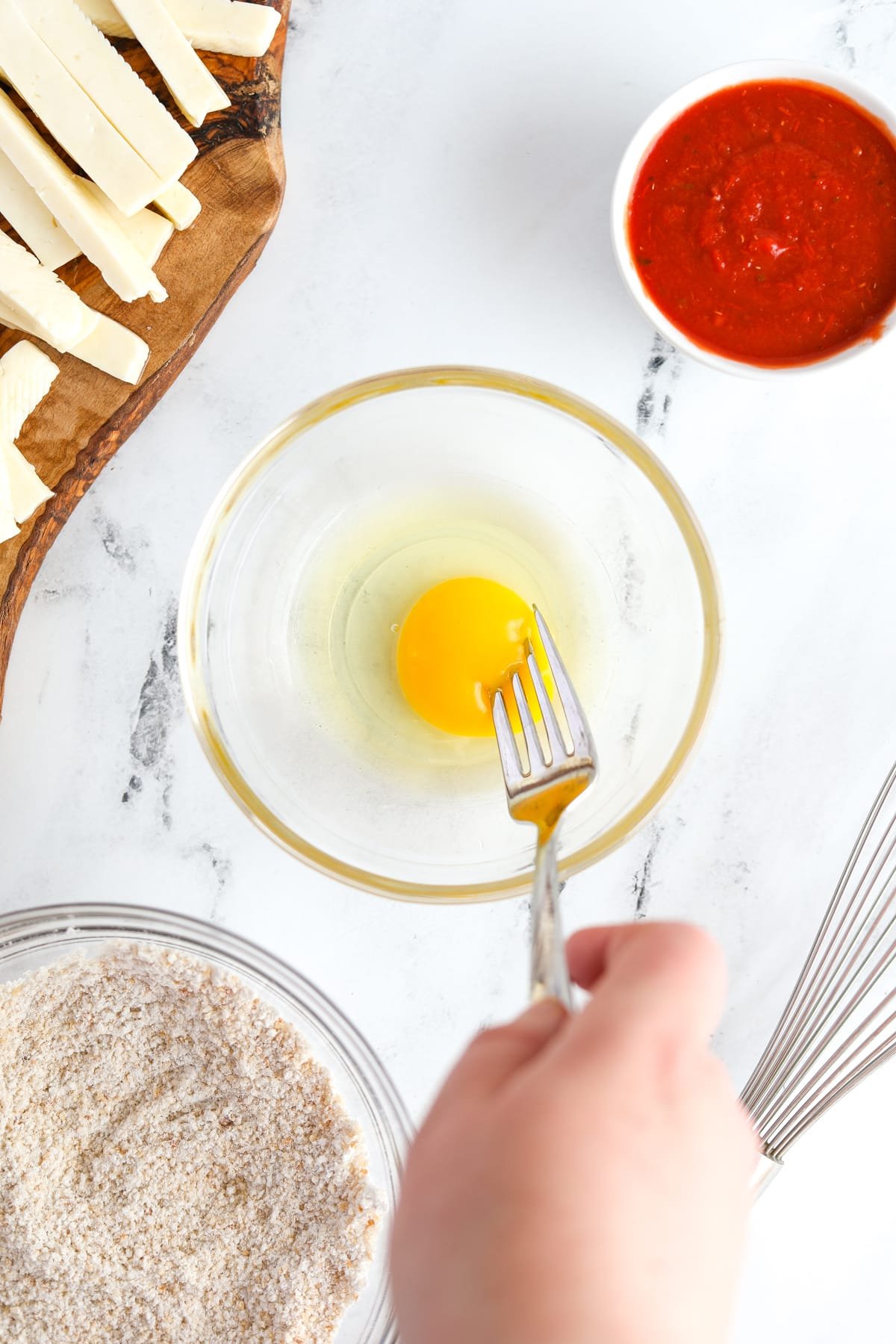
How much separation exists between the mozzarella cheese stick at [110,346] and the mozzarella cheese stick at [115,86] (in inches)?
8.0

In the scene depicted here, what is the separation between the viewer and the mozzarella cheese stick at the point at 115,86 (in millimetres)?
1447

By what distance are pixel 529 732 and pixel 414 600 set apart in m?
0.31

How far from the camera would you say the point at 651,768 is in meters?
1.42

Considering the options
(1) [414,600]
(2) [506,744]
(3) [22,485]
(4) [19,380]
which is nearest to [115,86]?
(4) [19,380]

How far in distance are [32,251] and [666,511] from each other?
932 millimetres

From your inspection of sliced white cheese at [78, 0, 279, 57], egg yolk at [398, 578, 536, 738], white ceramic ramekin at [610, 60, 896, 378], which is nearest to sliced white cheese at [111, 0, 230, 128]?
sliced white cheese at [78, 0, 279, 57]

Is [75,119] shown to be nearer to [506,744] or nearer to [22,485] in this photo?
[22,485]

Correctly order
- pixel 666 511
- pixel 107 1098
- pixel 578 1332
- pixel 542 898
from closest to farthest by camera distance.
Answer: pixel 578 1332
pixel 542 898
pixel 666 511
pixel 107 1098

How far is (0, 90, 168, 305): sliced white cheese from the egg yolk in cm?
58

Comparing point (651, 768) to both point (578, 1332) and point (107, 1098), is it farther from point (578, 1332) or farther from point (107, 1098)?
point (107, 1098)

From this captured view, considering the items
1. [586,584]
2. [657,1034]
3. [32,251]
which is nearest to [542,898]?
[657,1034]

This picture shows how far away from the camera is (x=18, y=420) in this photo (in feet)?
4.92

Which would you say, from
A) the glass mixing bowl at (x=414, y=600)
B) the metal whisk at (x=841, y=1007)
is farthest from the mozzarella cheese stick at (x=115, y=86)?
the metal whisk at (x=841, y=1007)

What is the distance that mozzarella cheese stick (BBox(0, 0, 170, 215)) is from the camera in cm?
145
